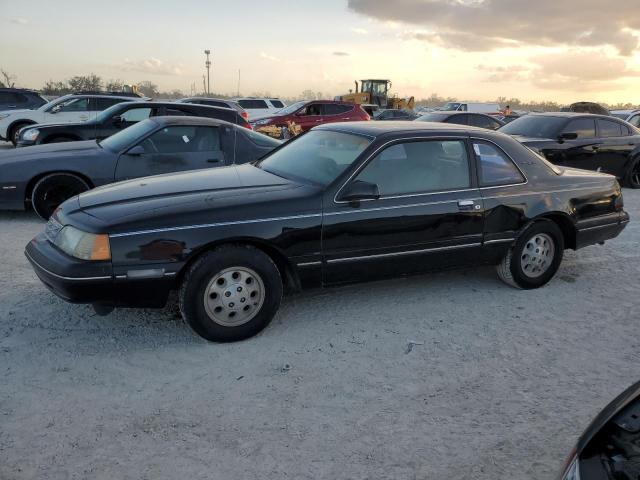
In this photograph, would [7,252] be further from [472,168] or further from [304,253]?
[472,168]

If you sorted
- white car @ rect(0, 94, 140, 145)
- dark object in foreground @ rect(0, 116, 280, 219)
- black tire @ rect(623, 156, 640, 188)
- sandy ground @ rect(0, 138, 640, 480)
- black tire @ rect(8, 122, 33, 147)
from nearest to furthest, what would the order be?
sandy ground @ rect(0, 138, 640, 480)
dark object in foreground @ rect(0, 116, 280, 219)
black tire @ rect(623, 156, 640, 188)
white car @ rect(0, 94, 140, 145)
black tire @ rect(8, 122, 33, 147)

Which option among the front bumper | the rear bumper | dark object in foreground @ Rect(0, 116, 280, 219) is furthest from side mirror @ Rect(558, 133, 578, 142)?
the front bumper

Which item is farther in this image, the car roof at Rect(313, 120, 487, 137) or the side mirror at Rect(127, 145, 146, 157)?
the side mirror at Rect(127, 145, 146, 157)

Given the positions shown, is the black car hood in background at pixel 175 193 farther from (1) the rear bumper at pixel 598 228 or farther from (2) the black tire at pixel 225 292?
(1) the rear bumper at pixel 598 228

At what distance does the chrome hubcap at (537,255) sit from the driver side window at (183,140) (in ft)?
13.4

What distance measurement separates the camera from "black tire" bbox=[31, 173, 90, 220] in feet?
20.8

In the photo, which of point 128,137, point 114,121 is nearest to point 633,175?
point 128,137

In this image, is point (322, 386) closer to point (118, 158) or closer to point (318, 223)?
point (318, 223)

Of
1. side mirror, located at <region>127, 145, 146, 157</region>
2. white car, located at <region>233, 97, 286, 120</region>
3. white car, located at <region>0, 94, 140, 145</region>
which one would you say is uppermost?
white car, located at <region>233, 97, 286, 120</region>

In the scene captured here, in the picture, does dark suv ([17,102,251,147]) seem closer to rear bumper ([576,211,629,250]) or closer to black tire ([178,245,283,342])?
black tire ([178,245,283,342])

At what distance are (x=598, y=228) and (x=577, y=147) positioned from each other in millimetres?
5188

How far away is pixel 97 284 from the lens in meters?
3.35

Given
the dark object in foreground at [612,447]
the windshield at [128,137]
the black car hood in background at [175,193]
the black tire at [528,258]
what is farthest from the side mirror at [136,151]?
the dark object in foreground at [612,447]

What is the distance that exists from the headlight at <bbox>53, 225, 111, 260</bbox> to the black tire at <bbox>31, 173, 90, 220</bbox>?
10.6ft
